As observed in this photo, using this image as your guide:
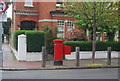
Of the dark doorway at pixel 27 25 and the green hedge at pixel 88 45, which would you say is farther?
the dark doorway at pixel 27 25

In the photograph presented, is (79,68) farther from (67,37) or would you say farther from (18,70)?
(67,37)

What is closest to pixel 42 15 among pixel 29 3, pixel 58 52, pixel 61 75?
pixel 29 3

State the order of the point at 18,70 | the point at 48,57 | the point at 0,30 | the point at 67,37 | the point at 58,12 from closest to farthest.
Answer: the point at 18,70, the point at 0,30, the point at 48,57, the point at 67,37, the point at 58,12

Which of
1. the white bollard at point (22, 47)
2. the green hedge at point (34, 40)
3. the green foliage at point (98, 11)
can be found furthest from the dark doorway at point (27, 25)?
the green foliage at point (98, 11)

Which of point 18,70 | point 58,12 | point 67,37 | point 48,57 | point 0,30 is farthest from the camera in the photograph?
point 58,12

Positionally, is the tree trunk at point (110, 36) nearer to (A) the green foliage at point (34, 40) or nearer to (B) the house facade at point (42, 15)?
(B) the house facade at point (42, 15)

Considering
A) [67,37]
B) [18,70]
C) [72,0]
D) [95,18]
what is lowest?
[18,70]

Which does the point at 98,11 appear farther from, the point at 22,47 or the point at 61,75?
the point at 22,47

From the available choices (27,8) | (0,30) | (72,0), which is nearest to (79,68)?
(72,0)

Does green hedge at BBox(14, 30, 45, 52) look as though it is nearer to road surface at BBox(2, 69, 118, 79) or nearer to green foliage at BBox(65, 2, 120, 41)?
green foliage at BBox(65, 2, 120, 41)

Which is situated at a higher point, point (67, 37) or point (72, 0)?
point (72, 0)

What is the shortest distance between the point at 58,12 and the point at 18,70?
11421 millimetres

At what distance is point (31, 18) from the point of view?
77.3 ft

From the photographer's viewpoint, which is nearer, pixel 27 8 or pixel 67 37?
pixel 67 37
